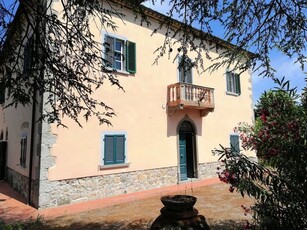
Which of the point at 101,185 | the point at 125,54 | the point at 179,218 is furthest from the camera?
the point at 125,54

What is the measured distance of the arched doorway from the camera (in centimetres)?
1236

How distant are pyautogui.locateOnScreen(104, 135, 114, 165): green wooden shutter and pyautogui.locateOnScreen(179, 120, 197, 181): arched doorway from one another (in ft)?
13.2

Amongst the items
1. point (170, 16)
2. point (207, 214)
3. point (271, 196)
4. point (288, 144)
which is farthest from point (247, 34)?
point (207, 214)

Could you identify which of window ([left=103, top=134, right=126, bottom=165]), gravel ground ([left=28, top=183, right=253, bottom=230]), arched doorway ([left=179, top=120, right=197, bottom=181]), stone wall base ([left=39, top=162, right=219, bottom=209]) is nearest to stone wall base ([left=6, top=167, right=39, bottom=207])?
stone wall base ([left=39, top=162, right=219, bottom=209])

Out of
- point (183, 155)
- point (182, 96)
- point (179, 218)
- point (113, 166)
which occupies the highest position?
point (182, 96)

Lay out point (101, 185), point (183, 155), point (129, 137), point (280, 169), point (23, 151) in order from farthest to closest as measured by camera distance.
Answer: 1. point (183, 155)
2. point (129, 137)
3. point (23, 151)
4. point (101, 185)
5. point (280, 169)

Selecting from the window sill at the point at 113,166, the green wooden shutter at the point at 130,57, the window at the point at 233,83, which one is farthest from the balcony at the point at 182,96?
the window at the point at 233,83

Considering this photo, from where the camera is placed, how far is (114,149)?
952cm

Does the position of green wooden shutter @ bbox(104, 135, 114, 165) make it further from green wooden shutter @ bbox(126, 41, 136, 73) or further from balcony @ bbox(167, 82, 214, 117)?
balcony @ bbox(167, 82, 214, 117)

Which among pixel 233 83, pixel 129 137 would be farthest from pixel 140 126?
pixel 233 83

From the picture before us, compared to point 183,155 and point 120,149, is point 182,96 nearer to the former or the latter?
point 183,155

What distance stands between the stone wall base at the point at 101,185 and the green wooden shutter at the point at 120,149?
1.87 feet

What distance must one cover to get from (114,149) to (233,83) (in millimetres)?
9450

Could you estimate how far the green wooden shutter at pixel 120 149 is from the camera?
9609 mm
